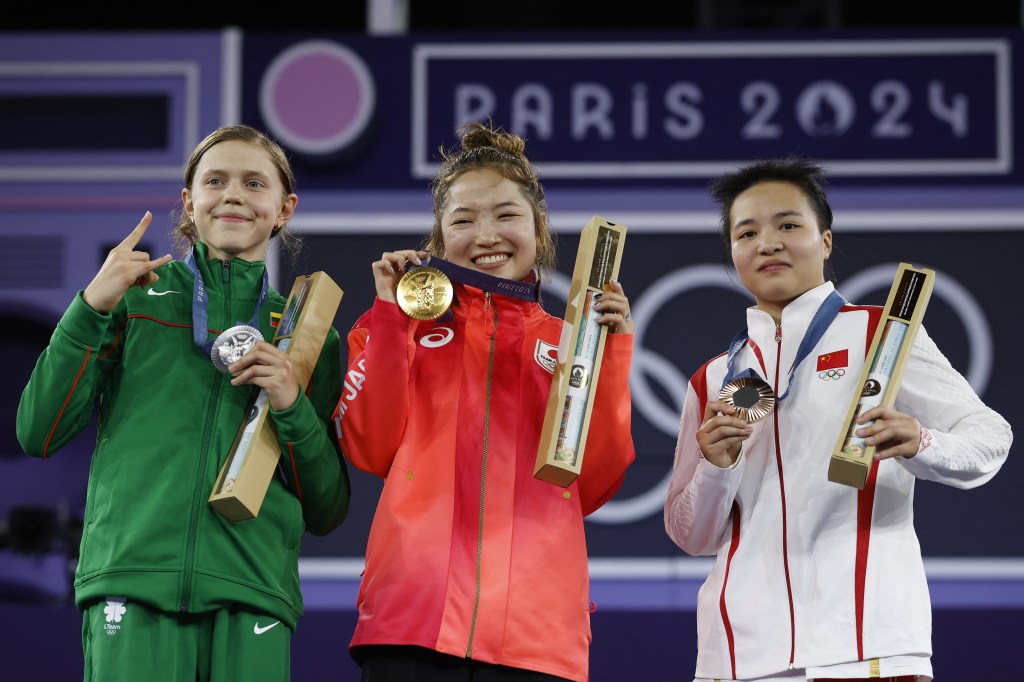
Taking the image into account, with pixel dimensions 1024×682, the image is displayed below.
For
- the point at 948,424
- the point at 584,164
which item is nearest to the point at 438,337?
the point at 948,424

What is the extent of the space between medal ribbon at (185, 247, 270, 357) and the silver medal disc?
0.03 m

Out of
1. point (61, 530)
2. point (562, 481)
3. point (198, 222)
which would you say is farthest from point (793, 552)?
point (61, 530)

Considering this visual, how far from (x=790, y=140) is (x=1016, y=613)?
1603 millimetres

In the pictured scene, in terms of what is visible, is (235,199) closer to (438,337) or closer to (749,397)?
(438,337)

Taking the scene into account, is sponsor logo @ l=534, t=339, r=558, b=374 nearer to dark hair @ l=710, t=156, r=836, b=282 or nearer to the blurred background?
dark hair @ l=710, t=156, r=836, b=282

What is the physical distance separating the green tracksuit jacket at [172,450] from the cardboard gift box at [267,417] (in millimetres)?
33

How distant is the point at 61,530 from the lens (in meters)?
3.93

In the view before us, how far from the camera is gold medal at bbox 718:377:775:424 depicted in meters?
2.12

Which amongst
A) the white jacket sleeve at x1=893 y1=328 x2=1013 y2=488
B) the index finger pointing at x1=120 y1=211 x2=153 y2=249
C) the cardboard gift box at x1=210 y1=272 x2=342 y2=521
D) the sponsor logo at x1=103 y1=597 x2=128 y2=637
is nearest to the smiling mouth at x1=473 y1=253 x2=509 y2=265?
the cardboard gift box at x1=210 y1=272 x2=342 y2=521

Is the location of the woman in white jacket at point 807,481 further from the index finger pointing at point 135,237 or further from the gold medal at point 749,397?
the index finger pointing at point 135,237

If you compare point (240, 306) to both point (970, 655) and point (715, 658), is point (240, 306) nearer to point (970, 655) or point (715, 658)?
point (715, 658)

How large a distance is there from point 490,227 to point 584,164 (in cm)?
183

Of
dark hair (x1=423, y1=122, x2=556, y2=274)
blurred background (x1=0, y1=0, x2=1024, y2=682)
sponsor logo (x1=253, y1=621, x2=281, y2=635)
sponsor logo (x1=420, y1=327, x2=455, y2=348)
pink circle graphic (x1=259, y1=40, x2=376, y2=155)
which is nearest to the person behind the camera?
sponsor logo (x1=253, y1=621, x2=281, y2=635)

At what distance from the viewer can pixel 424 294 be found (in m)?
2.21
